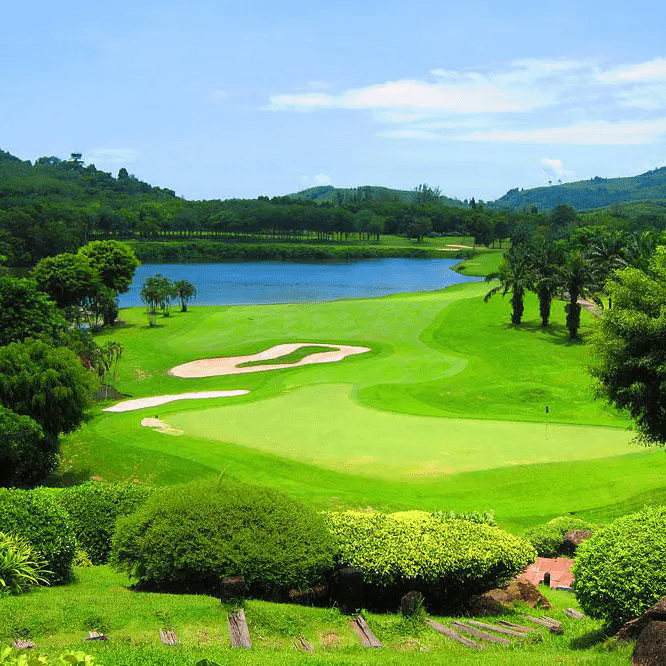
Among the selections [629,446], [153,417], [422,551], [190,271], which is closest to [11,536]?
[422,551]

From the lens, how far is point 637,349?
77.8ft

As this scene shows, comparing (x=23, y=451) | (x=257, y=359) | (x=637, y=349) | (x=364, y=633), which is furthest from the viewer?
(x=257, y=359)

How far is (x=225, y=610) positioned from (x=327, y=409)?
23.4 m

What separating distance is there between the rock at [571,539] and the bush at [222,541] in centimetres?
726

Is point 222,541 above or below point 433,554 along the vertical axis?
above

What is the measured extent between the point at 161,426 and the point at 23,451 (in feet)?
22.3

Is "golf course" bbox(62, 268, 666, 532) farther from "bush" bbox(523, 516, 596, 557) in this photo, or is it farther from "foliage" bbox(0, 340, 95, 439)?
"bush" bbox(523, 516, 596, 557)

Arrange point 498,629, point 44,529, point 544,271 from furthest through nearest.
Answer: point 544,271 → point 44,529 → point 498,629

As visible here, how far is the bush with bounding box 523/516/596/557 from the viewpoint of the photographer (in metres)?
19.8

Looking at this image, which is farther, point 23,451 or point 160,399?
point 160,399

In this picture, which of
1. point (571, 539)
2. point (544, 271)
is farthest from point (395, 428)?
point (544, 271)

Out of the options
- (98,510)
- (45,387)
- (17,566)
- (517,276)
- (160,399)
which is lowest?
(160,399)

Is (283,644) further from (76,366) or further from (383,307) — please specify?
(383,307)

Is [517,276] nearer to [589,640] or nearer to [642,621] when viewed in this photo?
[589,640]
